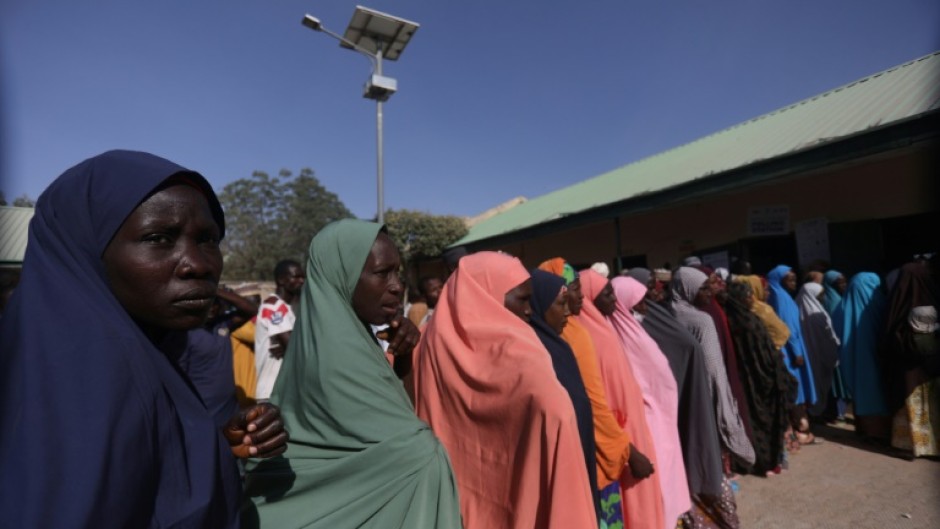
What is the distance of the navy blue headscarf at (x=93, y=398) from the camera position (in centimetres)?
76

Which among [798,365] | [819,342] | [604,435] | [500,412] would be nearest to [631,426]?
[604,435]

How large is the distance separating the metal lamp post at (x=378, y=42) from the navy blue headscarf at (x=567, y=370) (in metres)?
5.52

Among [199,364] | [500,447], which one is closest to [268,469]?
[500,447]

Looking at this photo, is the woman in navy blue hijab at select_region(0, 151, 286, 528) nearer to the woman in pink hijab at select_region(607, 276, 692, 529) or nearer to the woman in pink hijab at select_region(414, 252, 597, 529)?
the woman in pink hijab at select_region(414, 252, 597, 529)

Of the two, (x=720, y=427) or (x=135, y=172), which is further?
(x=720, y=427)

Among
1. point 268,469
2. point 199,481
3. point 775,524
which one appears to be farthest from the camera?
point 775,524

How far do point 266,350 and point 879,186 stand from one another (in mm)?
8795

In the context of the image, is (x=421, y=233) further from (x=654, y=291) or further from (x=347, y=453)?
(x=347, y=453)

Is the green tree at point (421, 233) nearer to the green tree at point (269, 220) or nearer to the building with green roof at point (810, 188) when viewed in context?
the building with green roof at point (810, 188)

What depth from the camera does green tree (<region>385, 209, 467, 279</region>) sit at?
62.7ft

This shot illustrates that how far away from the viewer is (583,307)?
3.25m

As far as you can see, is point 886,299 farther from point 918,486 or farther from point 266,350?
point 266,350

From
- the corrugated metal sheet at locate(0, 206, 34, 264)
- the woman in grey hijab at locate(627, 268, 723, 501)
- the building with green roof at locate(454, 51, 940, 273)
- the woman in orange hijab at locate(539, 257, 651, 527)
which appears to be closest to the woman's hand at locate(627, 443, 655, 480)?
the woman in orange hijab at locate(539, 257, 651, 527)

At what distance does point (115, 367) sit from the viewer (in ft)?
2.82
